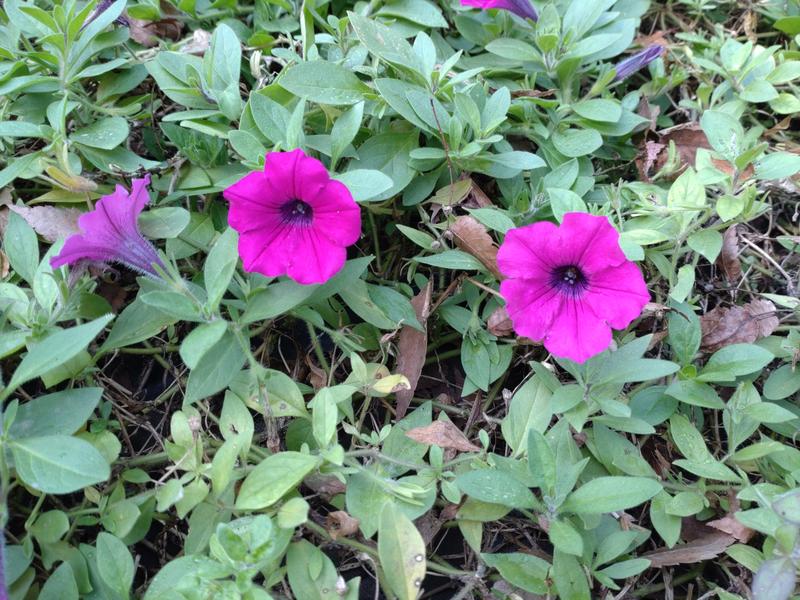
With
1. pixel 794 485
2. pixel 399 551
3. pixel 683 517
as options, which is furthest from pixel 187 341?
pixel 794 485

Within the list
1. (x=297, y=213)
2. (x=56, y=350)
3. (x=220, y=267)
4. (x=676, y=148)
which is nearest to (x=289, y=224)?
(x=297, y=213)

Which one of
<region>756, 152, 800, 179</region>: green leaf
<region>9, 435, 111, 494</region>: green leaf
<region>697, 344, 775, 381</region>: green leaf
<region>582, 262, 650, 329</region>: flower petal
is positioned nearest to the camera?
<region>9, 435, 111, 494</region>: green leaf

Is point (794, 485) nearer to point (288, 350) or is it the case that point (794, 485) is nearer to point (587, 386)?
point (587, 386)

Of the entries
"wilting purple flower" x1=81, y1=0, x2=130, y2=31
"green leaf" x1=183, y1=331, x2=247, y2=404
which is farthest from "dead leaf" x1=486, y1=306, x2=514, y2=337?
"wilting purple flower" x1=81, y1=0, x2=130, y2=31

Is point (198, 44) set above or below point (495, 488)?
above

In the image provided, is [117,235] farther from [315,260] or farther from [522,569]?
[522,569]

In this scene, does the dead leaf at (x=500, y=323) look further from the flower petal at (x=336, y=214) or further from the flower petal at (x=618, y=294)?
Answer: the flower petal at (x=336, y=214)

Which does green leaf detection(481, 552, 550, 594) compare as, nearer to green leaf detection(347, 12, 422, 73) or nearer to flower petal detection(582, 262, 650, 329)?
flower petal detection(582, 262, 650, 329)
